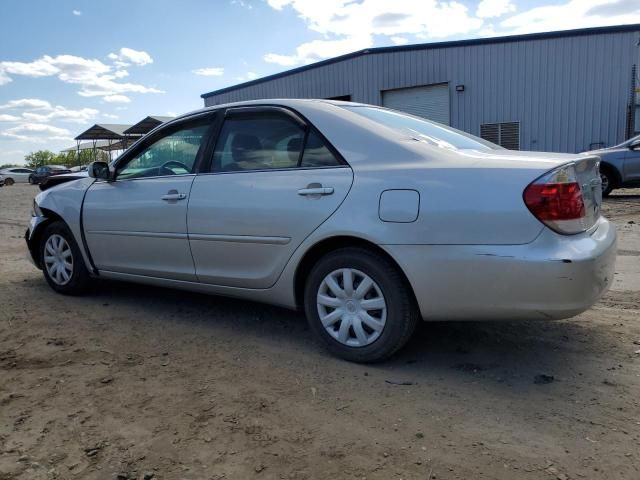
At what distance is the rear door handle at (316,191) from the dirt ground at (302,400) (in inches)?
40.4

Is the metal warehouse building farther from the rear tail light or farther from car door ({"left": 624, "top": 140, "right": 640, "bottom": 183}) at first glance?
the rear tail light

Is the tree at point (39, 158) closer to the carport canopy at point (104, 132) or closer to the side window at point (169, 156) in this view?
the carport canopy at point (104, 132)

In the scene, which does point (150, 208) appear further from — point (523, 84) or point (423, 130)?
point (523, 84)

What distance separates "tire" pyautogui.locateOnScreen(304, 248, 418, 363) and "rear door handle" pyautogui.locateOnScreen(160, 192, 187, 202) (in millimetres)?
1177

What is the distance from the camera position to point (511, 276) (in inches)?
107

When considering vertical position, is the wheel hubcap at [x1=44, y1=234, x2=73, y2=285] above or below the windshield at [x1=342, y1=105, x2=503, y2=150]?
below

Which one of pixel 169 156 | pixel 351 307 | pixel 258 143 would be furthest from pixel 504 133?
pixel 351 307

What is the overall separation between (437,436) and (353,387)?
0.62m

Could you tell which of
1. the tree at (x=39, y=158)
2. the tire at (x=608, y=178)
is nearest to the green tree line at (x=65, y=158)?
the tree at (x=39, y=158)

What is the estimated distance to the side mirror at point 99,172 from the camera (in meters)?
4.51

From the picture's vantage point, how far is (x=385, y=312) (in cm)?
308

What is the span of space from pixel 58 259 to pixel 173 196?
1.73 m

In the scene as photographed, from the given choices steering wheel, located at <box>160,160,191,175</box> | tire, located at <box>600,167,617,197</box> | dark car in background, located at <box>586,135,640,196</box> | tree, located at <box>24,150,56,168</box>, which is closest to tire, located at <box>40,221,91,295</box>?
steering wheel, located at <box>160,160,191,175</box>

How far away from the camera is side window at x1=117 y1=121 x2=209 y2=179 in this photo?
403cm
